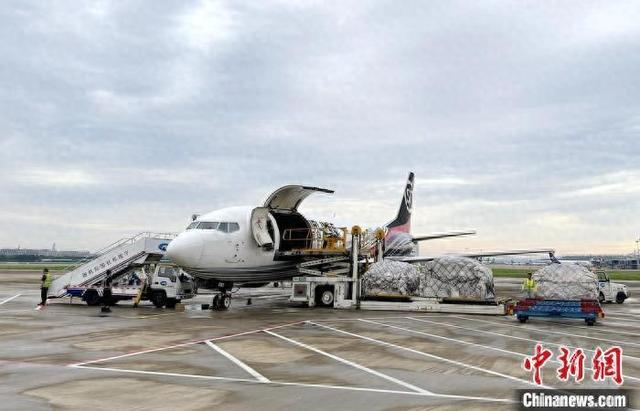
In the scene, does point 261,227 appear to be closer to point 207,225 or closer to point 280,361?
point 207,225

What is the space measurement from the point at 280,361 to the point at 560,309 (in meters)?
14.2

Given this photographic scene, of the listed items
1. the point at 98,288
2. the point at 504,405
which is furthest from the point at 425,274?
the point at 504,405

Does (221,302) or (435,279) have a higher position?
(435,279)

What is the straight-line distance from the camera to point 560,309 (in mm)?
21750

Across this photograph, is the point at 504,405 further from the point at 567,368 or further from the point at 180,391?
the point at 180,391

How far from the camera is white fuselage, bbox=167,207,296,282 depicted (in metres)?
25.6

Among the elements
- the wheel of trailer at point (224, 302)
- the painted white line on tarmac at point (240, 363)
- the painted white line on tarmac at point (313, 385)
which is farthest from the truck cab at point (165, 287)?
the painted white line on tarmac at point (313, 385)

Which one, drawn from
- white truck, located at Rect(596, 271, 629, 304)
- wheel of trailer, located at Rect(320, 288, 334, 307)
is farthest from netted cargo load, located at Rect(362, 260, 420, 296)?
white truck, located at Rect(596, 271, 629, 304)

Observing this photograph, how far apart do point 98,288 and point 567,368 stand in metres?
24.9

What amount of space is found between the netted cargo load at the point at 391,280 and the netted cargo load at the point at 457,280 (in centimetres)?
105

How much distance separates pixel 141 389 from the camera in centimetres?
927

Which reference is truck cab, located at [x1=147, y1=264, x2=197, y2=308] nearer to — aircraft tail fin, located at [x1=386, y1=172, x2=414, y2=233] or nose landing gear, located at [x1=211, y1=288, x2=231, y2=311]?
nose landing gear, located at [x1=211, y1=288, x2=231, y2=311]

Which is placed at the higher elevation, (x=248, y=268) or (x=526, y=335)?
(x=248, y=268)

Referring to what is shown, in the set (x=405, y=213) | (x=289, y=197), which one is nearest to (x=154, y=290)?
(x=289, y=197)
